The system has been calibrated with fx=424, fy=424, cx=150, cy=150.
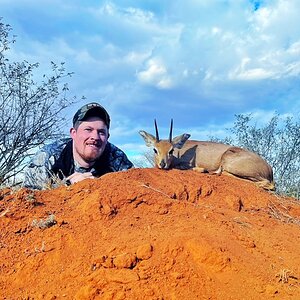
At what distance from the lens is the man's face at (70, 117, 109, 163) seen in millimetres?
6758

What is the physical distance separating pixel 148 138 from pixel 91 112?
16.2 feet

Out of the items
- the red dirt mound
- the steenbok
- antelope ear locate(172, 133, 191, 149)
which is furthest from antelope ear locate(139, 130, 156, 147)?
the red dirt mound

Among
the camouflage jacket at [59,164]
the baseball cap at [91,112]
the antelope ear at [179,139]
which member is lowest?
the camouflage jacket at [59,164]

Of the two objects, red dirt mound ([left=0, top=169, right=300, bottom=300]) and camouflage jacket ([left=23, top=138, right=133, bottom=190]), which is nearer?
red dirt mound ([left=0, top=169, right=300, bottom=300])

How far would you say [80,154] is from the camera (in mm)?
6910

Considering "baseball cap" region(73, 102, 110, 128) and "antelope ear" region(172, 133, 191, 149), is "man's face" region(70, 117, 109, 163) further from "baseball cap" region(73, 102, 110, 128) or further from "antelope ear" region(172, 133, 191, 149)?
"antelope ear" region(172, 133, 191, 149)

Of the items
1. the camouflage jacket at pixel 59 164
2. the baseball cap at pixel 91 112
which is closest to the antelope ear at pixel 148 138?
the camouflage jacket at pixel 59 164

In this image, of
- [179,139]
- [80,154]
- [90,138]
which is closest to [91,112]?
[90,138]

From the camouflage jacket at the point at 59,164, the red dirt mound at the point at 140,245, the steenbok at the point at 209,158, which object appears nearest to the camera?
the red dirt mound at the point at 140,245

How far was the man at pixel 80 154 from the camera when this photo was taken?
678cm

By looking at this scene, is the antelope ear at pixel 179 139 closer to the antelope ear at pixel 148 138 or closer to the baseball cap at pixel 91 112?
the antelope ear at pixel 148 138

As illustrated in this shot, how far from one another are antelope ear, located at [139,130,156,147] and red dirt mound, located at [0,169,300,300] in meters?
6.94

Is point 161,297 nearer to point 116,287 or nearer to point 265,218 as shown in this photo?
point 116,287

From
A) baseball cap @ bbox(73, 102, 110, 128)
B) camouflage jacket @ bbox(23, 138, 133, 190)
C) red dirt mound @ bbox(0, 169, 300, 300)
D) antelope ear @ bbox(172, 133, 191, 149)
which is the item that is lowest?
red dirt mound @ bbox(0, 169, 300, 300)
